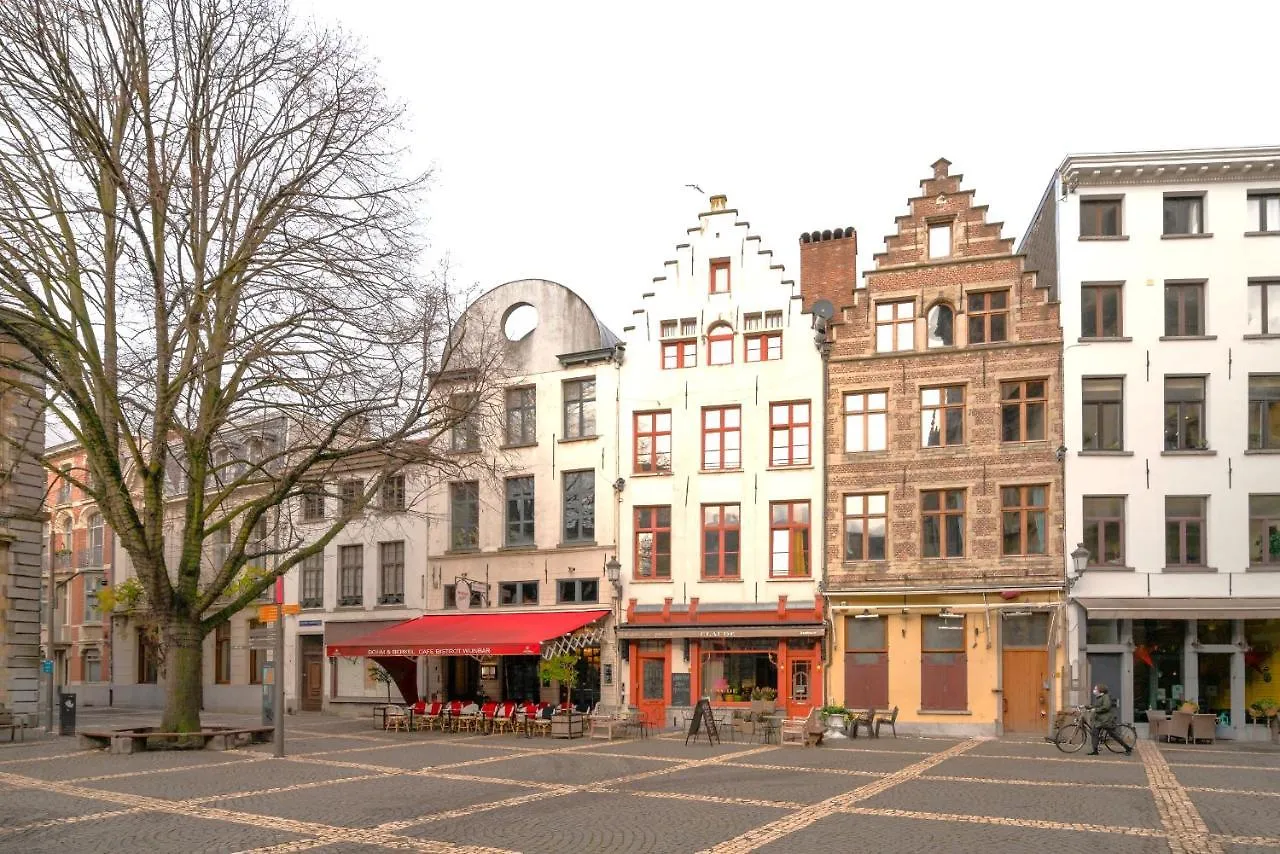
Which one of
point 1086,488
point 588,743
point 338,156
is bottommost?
point 588,743

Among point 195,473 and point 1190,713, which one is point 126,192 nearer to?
point 195,473

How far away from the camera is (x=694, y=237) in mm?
31844

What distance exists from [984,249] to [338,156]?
15927 millimetres

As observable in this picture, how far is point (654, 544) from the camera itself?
103ft

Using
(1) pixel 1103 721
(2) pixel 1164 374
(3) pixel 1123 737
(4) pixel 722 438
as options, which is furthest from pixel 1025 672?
(4) pixel 722 438

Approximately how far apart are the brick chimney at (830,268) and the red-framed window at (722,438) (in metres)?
3.52

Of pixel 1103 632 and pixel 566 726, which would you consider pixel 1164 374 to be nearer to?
pixel 1103 632

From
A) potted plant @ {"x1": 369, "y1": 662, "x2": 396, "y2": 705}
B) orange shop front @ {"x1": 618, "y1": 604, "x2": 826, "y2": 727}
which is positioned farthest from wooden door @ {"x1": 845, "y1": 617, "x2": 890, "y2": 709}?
potted plant @ {"x1": 369, "y1": 662, "x2": 396, "y2": 705}

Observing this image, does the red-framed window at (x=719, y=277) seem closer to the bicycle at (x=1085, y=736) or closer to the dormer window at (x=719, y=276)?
the dormer window at (x=719, y=276)

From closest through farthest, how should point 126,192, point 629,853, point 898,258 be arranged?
point 629,853
point 126,192
point 898,258

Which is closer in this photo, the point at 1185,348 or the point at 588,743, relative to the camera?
the point at 588,743

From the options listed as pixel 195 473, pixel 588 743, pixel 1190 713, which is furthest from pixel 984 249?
pixel 195 473

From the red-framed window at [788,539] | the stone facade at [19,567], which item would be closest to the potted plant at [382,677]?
the stone facade at [19,567]

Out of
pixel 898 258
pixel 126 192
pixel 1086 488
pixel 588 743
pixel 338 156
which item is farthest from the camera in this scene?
pixel 898 258
